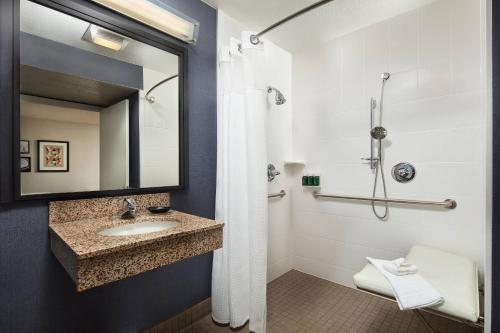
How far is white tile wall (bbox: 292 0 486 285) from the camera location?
171cm

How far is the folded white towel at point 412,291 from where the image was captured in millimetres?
1180

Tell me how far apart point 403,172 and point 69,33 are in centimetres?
236

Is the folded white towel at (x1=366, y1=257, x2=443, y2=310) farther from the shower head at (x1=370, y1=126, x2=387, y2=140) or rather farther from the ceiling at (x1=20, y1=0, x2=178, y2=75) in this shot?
the ceiling at (x1=20, y1=0, x2=178, y2=75)

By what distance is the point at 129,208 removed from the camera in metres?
1.41

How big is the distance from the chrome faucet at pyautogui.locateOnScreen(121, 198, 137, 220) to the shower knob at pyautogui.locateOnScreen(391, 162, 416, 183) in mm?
1930

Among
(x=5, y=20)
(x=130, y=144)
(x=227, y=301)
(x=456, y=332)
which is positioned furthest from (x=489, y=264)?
(x=5, y=20)

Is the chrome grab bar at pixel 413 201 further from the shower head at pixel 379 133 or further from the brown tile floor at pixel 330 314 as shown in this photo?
the brown tile floor at pixel 330 314

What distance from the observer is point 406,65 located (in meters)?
1.94

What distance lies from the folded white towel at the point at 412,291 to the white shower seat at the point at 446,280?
0.05 m

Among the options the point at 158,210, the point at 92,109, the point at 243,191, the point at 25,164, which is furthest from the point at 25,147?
the point at 243,191

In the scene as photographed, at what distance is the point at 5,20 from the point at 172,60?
808 millimetres

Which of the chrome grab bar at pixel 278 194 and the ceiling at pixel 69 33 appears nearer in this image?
the ceiling at pixel 69 33

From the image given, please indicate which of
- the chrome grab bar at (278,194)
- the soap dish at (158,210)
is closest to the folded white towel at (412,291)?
the chrome grab bar at (278,194)

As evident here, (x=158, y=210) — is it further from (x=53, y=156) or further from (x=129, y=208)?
(x=53, y=156)
